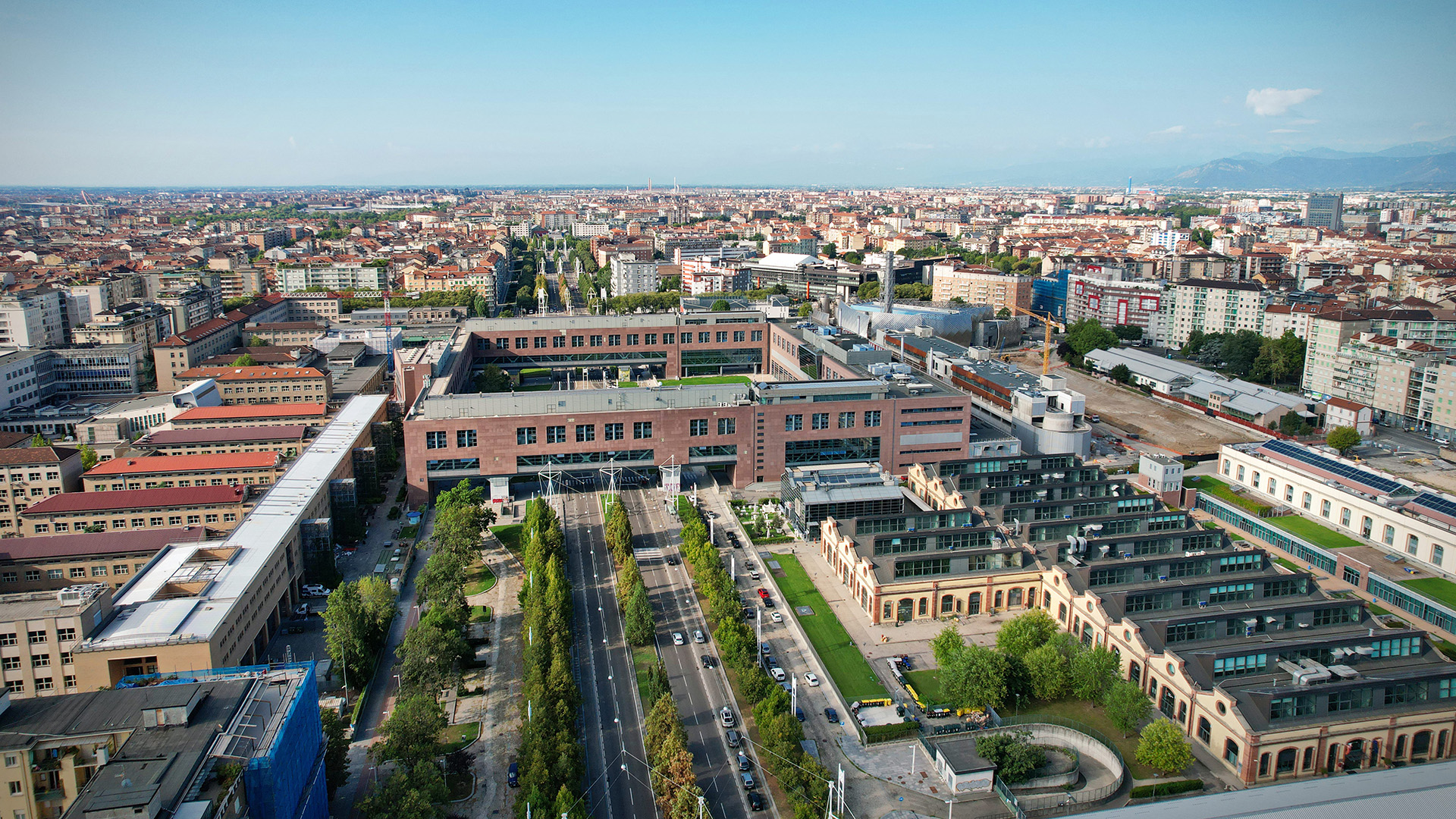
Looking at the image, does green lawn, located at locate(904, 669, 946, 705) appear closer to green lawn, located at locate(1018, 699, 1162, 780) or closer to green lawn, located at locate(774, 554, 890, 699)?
green lawn, located at locate(774, 554, 890, 699)

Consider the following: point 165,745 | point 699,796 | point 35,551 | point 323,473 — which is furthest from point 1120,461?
point 35,551

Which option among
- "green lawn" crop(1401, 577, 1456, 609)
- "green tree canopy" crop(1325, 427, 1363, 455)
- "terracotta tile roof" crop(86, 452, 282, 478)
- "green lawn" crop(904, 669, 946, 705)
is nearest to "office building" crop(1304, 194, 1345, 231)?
"green tree canopy" crop(1325, 427, 1363, 455)

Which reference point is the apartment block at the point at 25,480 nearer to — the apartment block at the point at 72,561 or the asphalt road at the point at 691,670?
the apartment block at the point at 72,561

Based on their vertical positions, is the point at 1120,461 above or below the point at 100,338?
below

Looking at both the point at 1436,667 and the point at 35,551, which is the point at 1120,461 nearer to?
the point at 1436,667

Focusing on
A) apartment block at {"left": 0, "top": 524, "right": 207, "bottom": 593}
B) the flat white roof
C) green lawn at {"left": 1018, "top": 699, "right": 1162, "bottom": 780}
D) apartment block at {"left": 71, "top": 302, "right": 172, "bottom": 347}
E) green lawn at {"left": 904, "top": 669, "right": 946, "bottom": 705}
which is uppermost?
apartment block at {"left": 71, "top": 302, "right": 172, "bottom": 347}

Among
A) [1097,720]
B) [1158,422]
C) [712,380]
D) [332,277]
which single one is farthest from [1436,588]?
[332,277]

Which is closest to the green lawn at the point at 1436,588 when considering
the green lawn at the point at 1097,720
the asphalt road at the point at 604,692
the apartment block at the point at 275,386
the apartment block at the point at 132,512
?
the green lawn at the point at 1097,720
